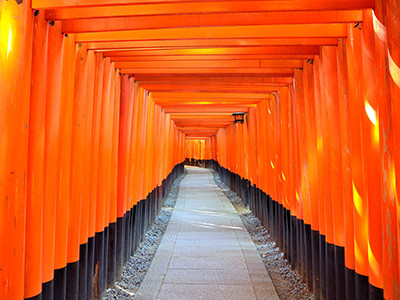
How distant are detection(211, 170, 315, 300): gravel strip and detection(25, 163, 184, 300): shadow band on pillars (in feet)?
7.74

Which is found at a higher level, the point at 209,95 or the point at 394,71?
the point at 209,95

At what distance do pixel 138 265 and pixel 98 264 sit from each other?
1.54m

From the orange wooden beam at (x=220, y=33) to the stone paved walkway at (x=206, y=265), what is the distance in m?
3.21

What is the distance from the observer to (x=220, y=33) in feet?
10.2

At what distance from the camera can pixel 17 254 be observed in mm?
2088

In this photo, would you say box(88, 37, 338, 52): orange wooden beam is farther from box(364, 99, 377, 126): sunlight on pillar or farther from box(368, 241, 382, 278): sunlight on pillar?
box(368, 241, 382, 278): sunlight on pillar

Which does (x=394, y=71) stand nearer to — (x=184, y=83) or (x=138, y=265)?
(x=184, y=83)

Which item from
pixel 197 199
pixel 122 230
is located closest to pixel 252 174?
pixel 197 199

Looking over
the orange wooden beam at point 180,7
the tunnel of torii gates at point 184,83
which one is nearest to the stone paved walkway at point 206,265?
the tunnel of torii gates at point 184,83

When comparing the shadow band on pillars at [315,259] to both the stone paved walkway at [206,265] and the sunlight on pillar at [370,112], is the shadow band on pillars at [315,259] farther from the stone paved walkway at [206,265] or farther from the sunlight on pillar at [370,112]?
the sunlight on pillar at [370,112]

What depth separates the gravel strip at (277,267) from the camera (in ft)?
13.9

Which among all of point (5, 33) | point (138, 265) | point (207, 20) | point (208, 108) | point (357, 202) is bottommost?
point (138, 265)

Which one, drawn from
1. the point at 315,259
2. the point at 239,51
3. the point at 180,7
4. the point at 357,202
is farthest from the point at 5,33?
the point at 315,259

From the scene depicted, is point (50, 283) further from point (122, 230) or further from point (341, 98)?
point (341, 98)
